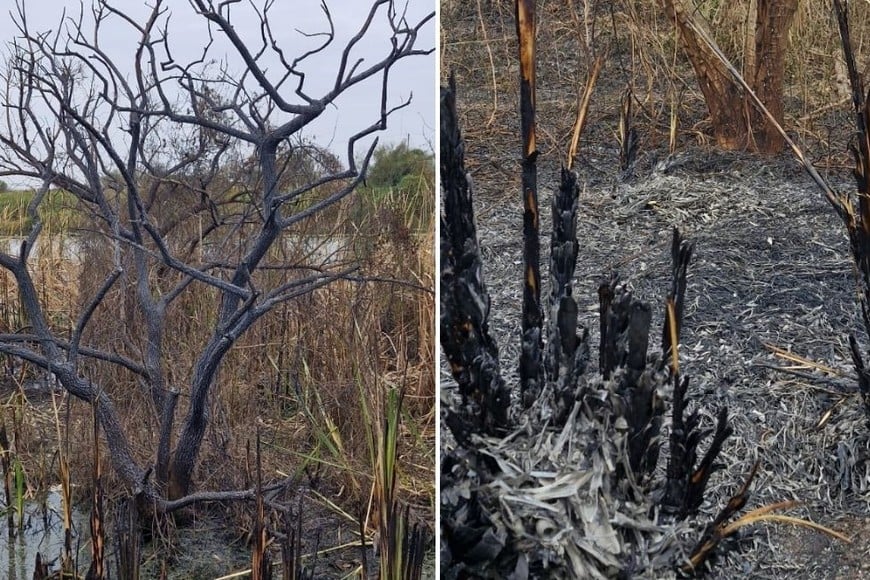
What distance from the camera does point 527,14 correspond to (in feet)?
5.01

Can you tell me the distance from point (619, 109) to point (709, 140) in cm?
15

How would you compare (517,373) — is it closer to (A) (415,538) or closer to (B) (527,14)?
(A) (415,538)

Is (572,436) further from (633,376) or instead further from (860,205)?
(860,205)

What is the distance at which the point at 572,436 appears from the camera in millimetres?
1512

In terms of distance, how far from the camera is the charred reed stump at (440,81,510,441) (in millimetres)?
1534

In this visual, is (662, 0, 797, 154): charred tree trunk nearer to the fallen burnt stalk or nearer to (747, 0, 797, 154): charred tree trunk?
(747, 0, 797, 154): charred tree trunk

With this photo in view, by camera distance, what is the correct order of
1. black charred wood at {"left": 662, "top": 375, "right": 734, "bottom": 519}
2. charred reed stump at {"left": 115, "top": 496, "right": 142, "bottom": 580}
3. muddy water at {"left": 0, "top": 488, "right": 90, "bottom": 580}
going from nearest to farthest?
black charred wood at {"left": 662, "top": 375, "right": 734, "bottom": 519}
charred reed stump at {"left": 115, "top": 496, "right": 142, "bottom": 580}
muddy water at {"left": 0, "top": 488, "right": 90, "bottom": 580}

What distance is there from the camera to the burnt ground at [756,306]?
149cm

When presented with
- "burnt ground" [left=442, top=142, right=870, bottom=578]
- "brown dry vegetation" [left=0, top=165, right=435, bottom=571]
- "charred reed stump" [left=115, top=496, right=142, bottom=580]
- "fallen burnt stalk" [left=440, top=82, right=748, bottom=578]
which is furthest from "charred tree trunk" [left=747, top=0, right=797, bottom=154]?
"charred reed stump" [left=115, top=496, right=142, bottom=580]

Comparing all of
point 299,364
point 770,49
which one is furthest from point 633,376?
point 299,364

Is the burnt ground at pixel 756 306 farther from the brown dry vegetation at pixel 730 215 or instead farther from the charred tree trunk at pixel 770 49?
the charred tree trunk at pixel 770 49

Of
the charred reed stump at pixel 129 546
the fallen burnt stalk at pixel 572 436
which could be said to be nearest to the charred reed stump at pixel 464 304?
the fallen burnt stalk at pixel 572 436

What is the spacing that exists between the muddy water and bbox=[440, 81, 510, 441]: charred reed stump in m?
0.93

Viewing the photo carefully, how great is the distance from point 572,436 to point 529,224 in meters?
0.35
